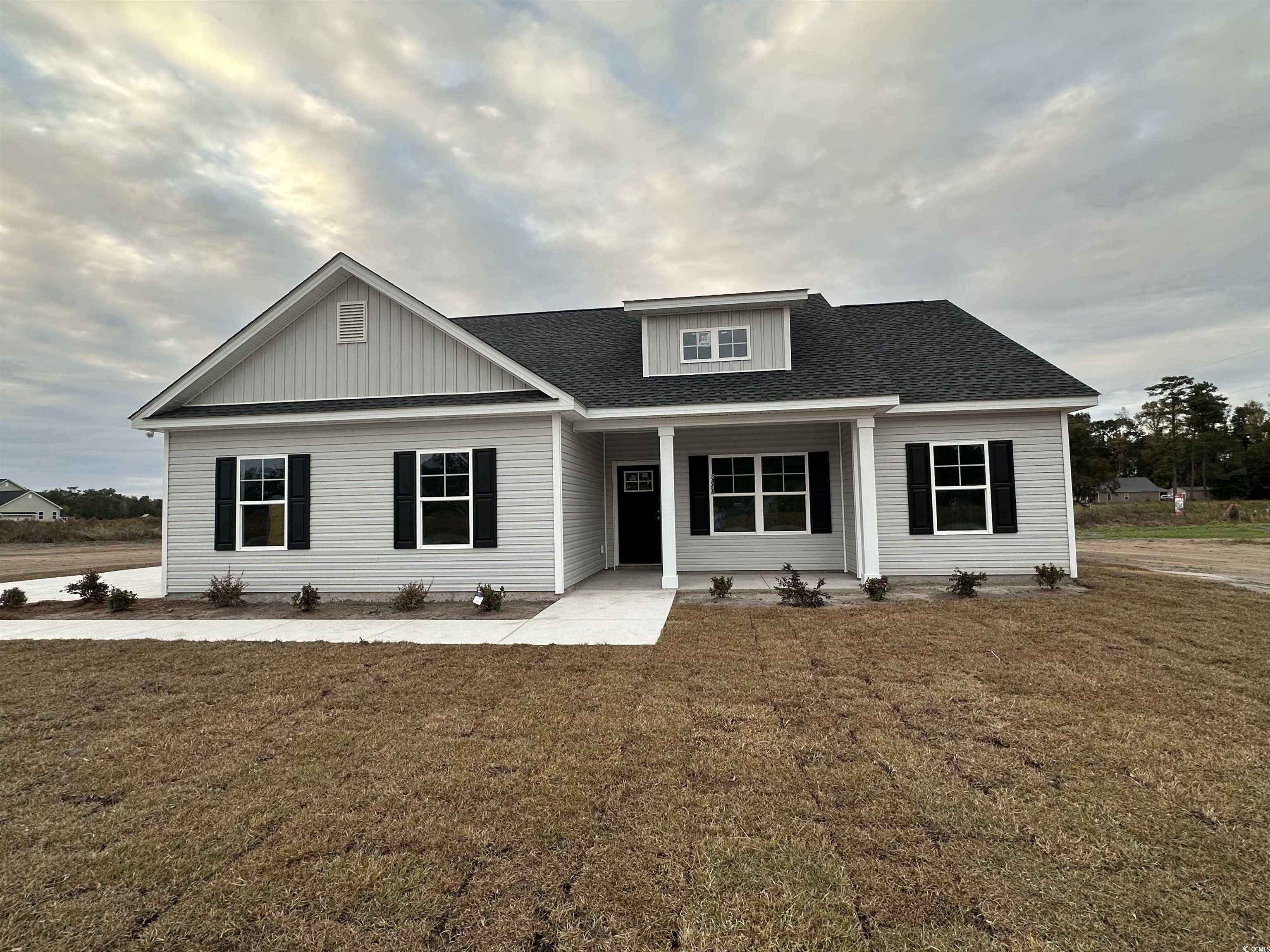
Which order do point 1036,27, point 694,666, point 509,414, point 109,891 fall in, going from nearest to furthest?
point 109,891, point 694,666, point 509,414, point 1036,27

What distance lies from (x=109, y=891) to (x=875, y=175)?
16376mm

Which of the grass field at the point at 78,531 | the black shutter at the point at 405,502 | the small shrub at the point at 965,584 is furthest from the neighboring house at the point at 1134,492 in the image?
the grass field at the point at 78,531

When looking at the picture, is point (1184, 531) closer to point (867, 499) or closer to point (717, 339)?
point (867, 499)

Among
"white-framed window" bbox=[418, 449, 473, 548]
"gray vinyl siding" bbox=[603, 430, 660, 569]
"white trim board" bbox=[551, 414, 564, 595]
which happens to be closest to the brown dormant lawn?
"white trim board" bbox=[551, 414, 564, 595]

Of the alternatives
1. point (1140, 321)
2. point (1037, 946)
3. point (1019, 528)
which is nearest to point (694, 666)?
point (1037, 946)

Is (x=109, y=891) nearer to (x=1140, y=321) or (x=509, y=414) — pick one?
(x=509, y=414)

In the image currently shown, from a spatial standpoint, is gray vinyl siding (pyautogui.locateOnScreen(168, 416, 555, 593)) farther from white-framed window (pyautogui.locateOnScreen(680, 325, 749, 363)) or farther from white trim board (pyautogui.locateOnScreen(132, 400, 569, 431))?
white-framed window (pyautogui.locateOnScreen(680, 325, 749, 363))

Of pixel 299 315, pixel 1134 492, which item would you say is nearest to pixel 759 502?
pixel 299 315

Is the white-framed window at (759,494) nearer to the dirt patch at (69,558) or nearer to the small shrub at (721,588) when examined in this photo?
the small shrub at (721,588)

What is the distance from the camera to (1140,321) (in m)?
29.0

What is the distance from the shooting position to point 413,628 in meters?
7.40

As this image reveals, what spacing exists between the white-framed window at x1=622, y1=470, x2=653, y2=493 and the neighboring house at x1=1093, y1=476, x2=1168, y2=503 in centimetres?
6996

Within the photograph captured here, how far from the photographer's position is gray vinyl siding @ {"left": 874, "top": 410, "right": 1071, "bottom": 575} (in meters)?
10.0

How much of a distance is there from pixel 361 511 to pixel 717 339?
7.49m
